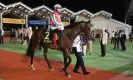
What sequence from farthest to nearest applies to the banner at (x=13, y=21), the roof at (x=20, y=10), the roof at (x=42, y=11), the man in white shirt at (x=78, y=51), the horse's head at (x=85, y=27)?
1. the roof at (x=42, y=11)
2. the banner at (x=13, y=21)
3. the roof at (x=20, y=10)
4. the man in white shirt at (x=78, y=51)
5. the horse's head at (x=85, y=27)

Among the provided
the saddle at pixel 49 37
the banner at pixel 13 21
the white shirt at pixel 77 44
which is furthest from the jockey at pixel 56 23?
the banner at pixel 13 21

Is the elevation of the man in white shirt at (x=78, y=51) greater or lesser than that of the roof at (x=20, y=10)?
lesser

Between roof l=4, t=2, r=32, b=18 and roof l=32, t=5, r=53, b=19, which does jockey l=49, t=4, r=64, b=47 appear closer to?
roof l=4, t=2, r=32, b=18

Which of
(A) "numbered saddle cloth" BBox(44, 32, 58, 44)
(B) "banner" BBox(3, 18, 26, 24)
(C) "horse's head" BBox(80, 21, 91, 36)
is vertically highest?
(B) "banner" BBox(3, 18, 26, 24)

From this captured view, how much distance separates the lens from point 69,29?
10.2 meters

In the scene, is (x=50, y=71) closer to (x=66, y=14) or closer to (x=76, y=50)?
(x=76, y=50)

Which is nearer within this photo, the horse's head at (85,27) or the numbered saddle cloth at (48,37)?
the horse's head at (85,27)

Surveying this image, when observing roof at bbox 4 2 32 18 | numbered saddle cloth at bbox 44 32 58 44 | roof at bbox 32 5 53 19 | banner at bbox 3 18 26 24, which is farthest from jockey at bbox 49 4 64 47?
roof at bbox 32 5 53 19

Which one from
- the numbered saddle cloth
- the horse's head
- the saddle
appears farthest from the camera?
the numbered saddle cloth

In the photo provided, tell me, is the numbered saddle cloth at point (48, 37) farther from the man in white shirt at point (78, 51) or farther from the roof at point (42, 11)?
the roof at point (42, 11)

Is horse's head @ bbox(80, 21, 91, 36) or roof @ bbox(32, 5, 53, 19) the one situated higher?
roof @ bbox(32, 5, 53, 19)

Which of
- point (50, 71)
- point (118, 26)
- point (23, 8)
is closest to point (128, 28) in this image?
point (118, 26)

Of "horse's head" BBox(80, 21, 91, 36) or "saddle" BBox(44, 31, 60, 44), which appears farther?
"saddle" BBox(44, 31, 60, 44)

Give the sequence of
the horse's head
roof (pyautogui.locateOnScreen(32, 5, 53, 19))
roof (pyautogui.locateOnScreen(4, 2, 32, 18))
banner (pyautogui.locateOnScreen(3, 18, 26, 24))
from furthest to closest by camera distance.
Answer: roof (pyautogui.locateOnScreen(32, 5, 53, 19)) < banner (pyautogui.locateOnScreen(3, 18, 26, 24)) < roof (pyautogui.locateOnScreen(4, 2, 32, 18)) < the horse's head
